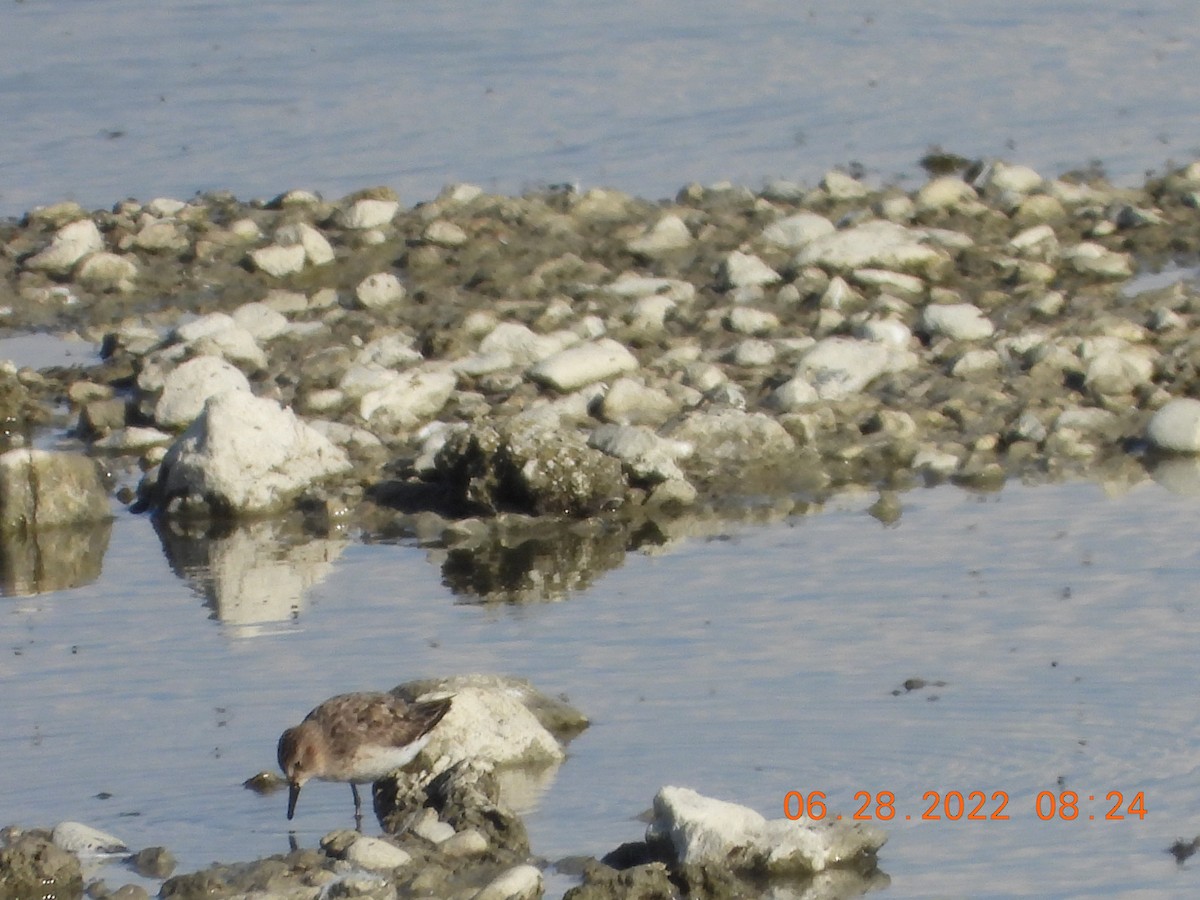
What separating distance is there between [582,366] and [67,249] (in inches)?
215

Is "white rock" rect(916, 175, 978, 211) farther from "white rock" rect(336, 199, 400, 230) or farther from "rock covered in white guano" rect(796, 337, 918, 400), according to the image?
"white rock" rect(336, 199, 400, 230)

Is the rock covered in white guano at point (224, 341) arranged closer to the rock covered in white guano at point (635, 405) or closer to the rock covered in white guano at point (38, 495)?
the rock covered in white guano at point (38, 495)

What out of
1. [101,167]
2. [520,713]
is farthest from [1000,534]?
[101,167]

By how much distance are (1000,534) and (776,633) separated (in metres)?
1.92

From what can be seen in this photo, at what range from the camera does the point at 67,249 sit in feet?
59.7

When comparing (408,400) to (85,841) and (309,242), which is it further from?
(85,841)

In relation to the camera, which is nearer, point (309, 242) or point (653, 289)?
point (653, 289)

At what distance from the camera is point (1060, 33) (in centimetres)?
2694

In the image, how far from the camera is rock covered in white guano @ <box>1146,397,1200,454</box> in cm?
1295

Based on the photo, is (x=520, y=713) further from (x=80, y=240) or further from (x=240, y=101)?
(x=240, y=101)

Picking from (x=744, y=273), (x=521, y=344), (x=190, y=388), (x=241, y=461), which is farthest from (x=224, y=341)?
(x=744, y=273)
